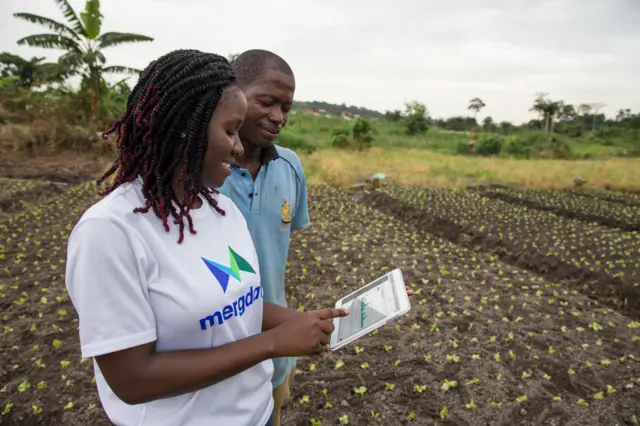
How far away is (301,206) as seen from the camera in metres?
2.13

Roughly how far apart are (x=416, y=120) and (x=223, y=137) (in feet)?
108

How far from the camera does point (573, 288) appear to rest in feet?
19.2

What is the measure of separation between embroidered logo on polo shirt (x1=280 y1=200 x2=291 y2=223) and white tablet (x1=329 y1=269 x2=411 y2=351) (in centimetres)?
46

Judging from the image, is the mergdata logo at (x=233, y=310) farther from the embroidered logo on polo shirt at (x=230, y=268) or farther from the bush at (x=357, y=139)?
the bush at (x=357, y=139)

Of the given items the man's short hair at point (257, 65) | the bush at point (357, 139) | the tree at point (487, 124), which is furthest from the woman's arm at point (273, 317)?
the tree at point (487, 124)

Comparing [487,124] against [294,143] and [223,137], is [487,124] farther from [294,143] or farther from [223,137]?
[223,137]

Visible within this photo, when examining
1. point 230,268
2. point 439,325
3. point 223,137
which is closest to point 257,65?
point 223,137

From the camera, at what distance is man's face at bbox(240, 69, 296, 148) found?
5.84 feet

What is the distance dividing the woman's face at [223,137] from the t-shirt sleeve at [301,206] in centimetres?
91

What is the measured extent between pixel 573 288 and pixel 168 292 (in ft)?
20.3

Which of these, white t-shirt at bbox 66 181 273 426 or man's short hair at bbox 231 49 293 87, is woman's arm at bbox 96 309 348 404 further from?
man's short hair at bbox 231 49 293 87

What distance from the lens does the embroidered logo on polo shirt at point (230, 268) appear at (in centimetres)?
107

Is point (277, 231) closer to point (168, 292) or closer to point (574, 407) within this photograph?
point (168, 292)

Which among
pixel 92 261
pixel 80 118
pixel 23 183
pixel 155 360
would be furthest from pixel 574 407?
pixel 80 118
